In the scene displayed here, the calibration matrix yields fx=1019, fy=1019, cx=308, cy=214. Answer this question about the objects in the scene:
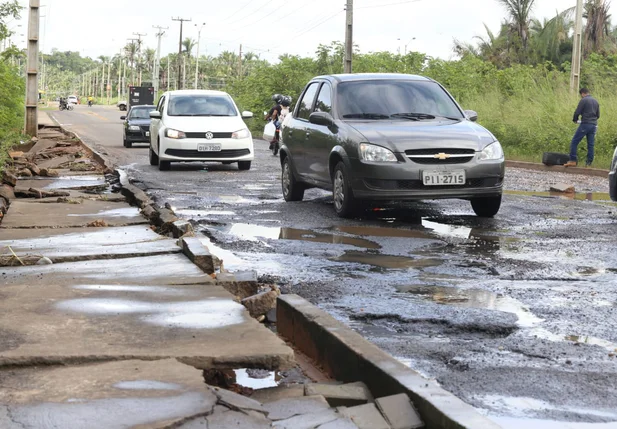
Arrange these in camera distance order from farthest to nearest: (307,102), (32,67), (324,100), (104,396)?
(32,67), (307,102), (324,100), (104,396)

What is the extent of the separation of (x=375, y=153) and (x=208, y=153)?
9474 mm

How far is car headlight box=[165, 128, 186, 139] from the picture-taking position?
782 inches

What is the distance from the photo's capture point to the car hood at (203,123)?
20016 mm

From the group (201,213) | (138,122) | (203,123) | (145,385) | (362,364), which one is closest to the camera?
(145,385)

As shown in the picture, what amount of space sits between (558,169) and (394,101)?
1148cm

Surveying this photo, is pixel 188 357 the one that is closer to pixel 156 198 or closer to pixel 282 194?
pixel 156 198

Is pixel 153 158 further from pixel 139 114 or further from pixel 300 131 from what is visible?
pixel 139 114

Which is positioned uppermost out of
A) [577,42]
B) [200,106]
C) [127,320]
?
[577,42]

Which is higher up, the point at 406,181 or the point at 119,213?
the point at 406,181

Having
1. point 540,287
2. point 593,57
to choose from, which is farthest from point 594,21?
point 540,287

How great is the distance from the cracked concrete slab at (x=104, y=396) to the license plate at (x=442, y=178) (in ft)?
22.7

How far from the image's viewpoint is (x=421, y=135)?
11.0m

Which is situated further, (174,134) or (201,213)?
(174,134)

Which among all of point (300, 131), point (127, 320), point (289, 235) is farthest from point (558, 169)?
point (127, 320)
